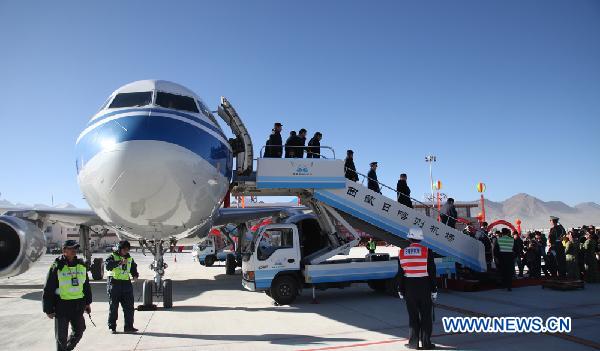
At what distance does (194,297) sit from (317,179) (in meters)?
5.28

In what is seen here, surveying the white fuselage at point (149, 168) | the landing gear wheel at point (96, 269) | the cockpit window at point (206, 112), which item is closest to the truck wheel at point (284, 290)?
the white fuselage at point (149, 168)

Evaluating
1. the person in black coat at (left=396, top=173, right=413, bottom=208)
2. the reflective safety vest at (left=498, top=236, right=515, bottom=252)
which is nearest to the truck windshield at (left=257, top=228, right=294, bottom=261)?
the person in black coat at (left=396, top=173, right=413, bottom=208)

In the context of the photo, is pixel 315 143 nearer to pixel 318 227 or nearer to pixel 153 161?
pixel 318 227

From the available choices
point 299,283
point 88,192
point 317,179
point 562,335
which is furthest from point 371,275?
point 88,192

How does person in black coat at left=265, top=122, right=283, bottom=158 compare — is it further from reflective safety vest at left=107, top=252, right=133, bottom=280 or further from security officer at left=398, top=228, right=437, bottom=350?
security officer at left=398, top=228, right=437, bottom=350

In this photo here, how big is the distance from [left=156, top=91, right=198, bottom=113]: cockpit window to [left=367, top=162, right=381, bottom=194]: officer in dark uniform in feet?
20.1

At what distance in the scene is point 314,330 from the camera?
785cm

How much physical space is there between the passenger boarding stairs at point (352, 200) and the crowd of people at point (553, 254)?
0.71 meters

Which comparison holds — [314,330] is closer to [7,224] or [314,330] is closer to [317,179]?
[317,179]

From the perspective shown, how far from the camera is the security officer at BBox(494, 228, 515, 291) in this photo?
12.6 meters

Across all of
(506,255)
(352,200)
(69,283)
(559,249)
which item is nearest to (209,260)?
(352,200)

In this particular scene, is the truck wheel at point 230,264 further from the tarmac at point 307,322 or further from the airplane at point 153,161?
the airplane at point 153,161

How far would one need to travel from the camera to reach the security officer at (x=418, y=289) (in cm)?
647

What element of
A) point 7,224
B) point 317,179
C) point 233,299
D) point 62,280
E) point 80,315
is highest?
point 317,179
